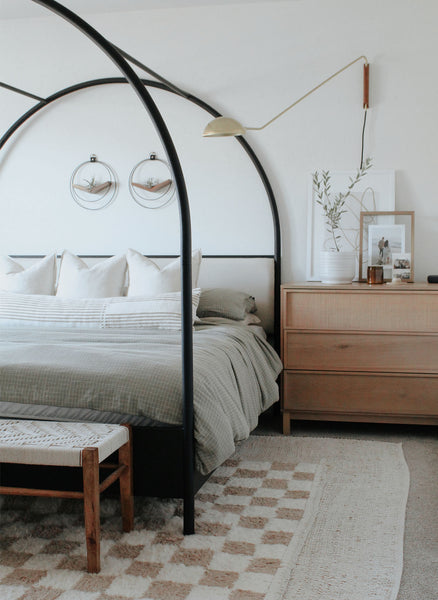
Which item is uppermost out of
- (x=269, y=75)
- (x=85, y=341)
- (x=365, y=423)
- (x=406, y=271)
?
(x=269, y=75)

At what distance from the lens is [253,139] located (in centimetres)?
411

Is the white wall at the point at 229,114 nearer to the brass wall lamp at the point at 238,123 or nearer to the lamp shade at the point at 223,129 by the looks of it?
the brass wall lamp at the point at 238,123

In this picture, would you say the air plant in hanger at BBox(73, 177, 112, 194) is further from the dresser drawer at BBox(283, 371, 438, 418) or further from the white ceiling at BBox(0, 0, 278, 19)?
the dresser drawer at BBox(283, 371, 438, 418)

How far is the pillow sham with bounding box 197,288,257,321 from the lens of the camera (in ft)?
12.0

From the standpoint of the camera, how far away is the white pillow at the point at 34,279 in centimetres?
379

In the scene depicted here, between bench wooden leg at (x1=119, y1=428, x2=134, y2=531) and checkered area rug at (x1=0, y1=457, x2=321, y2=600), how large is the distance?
0.05 m

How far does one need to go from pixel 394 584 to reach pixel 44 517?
49.8 inches

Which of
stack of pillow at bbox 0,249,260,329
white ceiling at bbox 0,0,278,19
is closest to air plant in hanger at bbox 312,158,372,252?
stack of pillow at bbox 0,249,260,329

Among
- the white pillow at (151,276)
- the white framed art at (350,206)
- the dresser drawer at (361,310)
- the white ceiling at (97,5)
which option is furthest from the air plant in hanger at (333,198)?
the white ceiling at (97,5)

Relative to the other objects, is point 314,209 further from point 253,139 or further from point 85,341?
point 85,341

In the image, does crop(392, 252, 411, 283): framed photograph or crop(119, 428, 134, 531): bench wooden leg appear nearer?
crop(119, 428, 134, 531): bench wooden leg

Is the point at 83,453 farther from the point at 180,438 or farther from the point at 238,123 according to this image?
the point at 238,123

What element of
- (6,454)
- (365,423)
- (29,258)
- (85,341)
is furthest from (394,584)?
(29,258)

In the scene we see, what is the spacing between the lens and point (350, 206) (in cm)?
397
